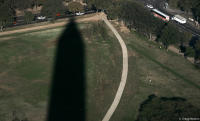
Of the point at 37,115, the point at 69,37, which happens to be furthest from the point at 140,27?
the point at 37,115

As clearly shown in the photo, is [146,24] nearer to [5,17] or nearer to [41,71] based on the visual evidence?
[41,71]

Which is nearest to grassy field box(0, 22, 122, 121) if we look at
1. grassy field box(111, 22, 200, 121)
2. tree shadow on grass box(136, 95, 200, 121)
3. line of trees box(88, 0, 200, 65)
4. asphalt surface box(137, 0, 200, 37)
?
grassy field box(111, 22, 200, 121)

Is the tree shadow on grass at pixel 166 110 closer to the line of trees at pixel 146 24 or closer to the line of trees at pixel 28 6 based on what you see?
the line of trees at pixel 146 24

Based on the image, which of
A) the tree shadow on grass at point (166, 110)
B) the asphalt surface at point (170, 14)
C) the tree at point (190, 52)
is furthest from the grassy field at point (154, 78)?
the asphalt surface at point (170, 14)

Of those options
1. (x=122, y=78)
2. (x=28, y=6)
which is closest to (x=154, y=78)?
(x=122, y=78)

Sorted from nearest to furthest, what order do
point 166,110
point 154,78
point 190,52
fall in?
point 166,110, point 154,78, point 190,52

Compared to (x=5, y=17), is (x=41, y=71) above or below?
below

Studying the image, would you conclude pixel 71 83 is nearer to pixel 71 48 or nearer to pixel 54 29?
pixel 71 48

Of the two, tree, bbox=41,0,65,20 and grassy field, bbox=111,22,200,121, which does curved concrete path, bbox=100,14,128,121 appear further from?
tree, bbox=41,0,65,20
